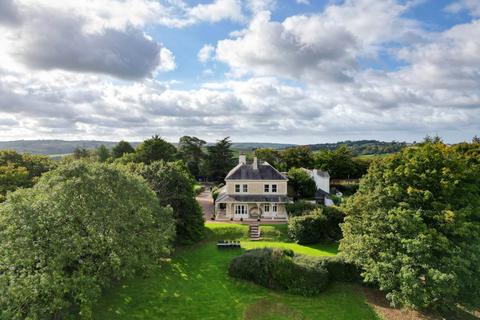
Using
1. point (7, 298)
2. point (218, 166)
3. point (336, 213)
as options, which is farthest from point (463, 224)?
point (218, 166)

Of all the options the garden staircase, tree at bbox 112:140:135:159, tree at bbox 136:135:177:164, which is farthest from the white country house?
tree at bbox 112:140:135:159

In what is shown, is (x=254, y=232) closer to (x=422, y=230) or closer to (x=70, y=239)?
(x=422, y=230)

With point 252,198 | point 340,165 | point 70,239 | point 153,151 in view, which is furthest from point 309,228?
point 340,165

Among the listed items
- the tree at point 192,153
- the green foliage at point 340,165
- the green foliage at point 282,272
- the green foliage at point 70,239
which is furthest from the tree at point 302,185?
the tree at point 192,153

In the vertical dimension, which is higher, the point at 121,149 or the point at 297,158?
the point at 121,149

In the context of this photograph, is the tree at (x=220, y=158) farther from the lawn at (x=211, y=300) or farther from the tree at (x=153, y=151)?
the lawn at (x=211, y=300)

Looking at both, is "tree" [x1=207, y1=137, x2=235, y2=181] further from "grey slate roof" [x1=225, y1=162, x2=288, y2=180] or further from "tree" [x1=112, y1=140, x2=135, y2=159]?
"grey slate roof" [x1=225, y1=162, x2=288, y2=180]
